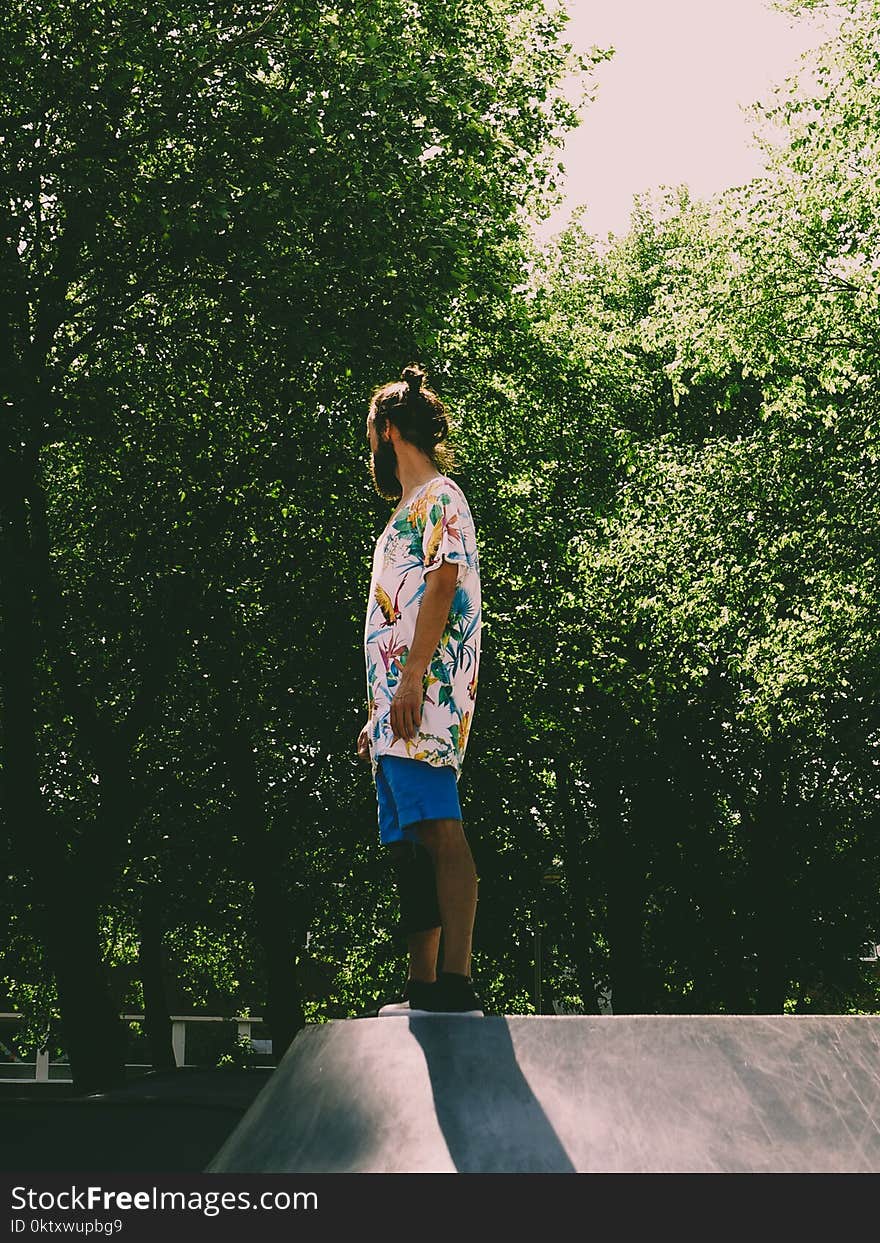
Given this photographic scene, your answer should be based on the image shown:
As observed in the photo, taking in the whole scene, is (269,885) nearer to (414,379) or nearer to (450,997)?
(414,379)

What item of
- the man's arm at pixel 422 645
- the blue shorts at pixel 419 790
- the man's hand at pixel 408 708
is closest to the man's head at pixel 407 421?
the man's arm at pixel 422 645

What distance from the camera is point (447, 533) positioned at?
12.9 feet

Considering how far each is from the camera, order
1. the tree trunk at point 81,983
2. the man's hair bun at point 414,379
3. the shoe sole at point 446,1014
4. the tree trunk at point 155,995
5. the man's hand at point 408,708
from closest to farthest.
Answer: the shoe sole at point 446,1014
the man's hand at point 408,708
the man's hair bun at point 414,379
the tree trunk at point 81,983
the tree trunk at point 155,995

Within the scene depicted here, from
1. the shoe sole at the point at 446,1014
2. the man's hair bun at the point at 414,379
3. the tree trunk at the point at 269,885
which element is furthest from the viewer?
the tree trunk at the point at 269,885

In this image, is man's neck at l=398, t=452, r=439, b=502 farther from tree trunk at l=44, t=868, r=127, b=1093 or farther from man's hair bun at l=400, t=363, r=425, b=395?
tree trunk at l=44, t=868, r=127, b=1093

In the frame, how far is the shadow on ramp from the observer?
284 centimetres

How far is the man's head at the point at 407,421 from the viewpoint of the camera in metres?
4.30

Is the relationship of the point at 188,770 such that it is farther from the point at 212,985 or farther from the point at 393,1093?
the point at 212,985

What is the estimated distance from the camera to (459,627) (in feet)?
13.3

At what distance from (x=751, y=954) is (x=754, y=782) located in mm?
4393

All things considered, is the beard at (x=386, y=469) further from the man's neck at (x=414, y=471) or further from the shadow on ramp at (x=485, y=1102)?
the shadow on ramp at (x=485, y=1102)

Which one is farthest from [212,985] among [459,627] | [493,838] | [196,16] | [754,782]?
[459,627]

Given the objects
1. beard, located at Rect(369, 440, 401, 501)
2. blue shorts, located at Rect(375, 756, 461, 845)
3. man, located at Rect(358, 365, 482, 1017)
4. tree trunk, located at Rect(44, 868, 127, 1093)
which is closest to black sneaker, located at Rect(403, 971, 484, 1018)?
man, located at Rect(358, 365, 482, 1017)

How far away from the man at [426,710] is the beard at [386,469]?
0.09 meters
